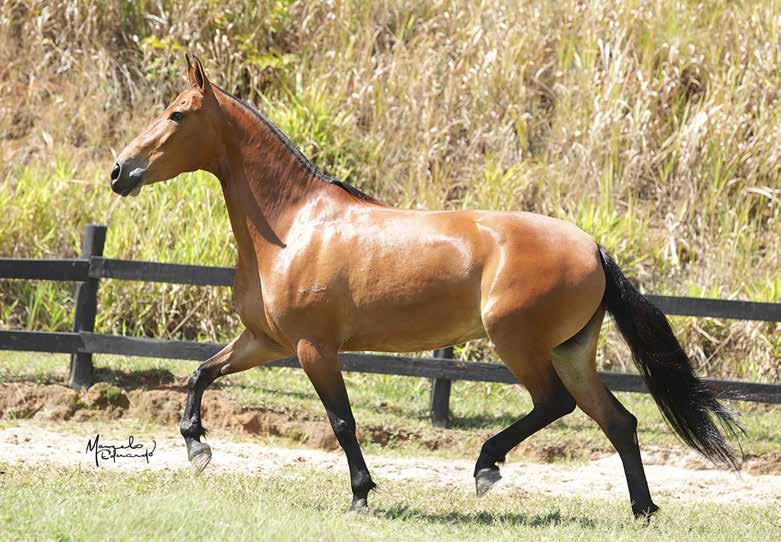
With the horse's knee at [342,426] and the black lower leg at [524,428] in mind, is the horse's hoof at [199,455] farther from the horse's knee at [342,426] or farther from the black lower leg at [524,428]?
the black lower leg at [524,428]

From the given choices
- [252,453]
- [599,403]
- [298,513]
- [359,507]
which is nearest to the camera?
[298,513]

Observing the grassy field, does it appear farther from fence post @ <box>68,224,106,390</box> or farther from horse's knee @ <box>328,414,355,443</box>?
horse's knee @ <box>328,414,355,443</box>

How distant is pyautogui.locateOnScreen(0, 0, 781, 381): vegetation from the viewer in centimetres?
1117

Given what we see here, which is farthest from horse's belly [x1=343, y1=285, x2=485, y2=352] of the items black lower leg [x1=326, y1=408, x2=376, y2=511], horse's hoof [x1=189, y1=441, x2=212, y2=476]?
horse's hoof [x1=189, y1=441, x2=212, y2=476]

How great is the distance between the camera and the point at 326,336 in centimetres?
599

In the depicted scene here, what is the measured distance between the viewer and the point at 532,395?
5988mm

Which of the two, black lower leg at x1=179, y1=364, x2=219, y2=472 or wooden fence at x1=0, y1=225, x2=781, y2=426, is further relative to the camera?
wooden fence at x1=0, y1=225, x2=781, y2=426

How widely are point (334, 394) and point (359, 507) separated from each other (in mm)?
586

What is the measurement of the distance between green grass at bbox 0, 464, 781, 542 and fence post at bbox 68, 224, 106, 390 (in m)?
2.45

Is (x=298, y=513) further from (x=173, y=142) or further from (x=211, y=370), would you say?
(x=173, y=142)

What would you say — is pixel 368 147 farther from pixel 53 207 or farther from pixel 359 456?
pixel 359 456

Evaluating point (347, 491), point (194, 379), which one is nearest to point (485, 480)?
point (347, 491)

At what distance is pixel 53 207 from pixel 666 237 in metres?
6.21

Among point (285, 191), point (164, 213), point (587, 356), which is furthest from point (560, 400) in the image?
point (164, 213)
